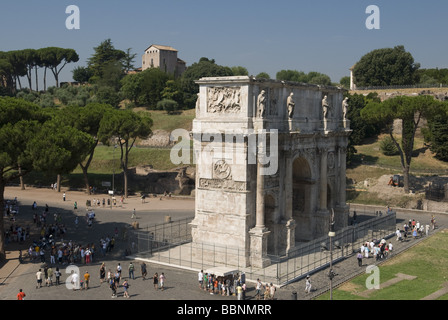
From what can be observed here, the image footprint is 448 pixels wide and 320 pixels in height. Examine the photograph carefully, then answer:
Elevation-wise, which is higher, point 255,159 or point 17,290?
point 255,159

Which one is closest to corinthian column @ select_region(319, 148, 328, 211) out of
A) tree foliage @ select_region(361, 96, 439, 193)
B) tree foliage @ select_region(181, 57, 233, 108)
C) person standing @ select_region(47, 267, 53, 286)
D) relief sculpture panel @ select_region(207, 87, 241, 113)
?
relief sculpture panel @ select_region(207, 87, 241, 113)

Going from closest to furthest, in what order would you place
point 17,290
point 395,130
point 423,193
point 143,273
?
point 17,290, point 143,273, point 423,193, point 395,130

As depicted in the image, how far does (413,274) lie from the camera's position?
112 ft

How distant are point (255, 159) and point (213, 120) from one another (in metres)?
3.84

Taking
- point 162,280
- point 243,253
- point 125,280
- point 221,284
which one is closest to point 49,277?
point 125,280

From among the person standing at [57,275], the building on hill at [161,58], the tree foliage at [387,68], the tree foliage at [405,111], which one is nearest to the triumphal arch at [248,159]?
the person standing at [57,275]

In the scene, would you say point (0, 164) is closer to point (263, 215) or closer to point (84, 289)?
point (84, 289)

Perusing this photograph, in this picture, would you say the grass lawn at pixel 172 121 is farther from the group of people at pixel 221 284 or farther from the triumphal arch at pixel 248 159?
the group of people at pixel 221 284

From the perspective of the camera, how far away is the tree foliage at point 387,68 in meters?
109

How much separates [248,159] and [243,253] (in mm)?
6129

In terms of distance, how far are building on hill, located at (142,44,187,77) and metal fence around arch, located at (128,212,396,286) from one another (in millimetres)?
110508

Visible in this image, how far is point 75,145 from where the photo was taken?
117 ft

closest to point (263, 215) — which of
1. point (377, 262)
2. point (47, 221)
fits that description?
point (377, 262)

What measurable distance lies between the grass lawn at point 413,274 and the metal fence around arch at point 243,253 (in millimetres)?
2809
